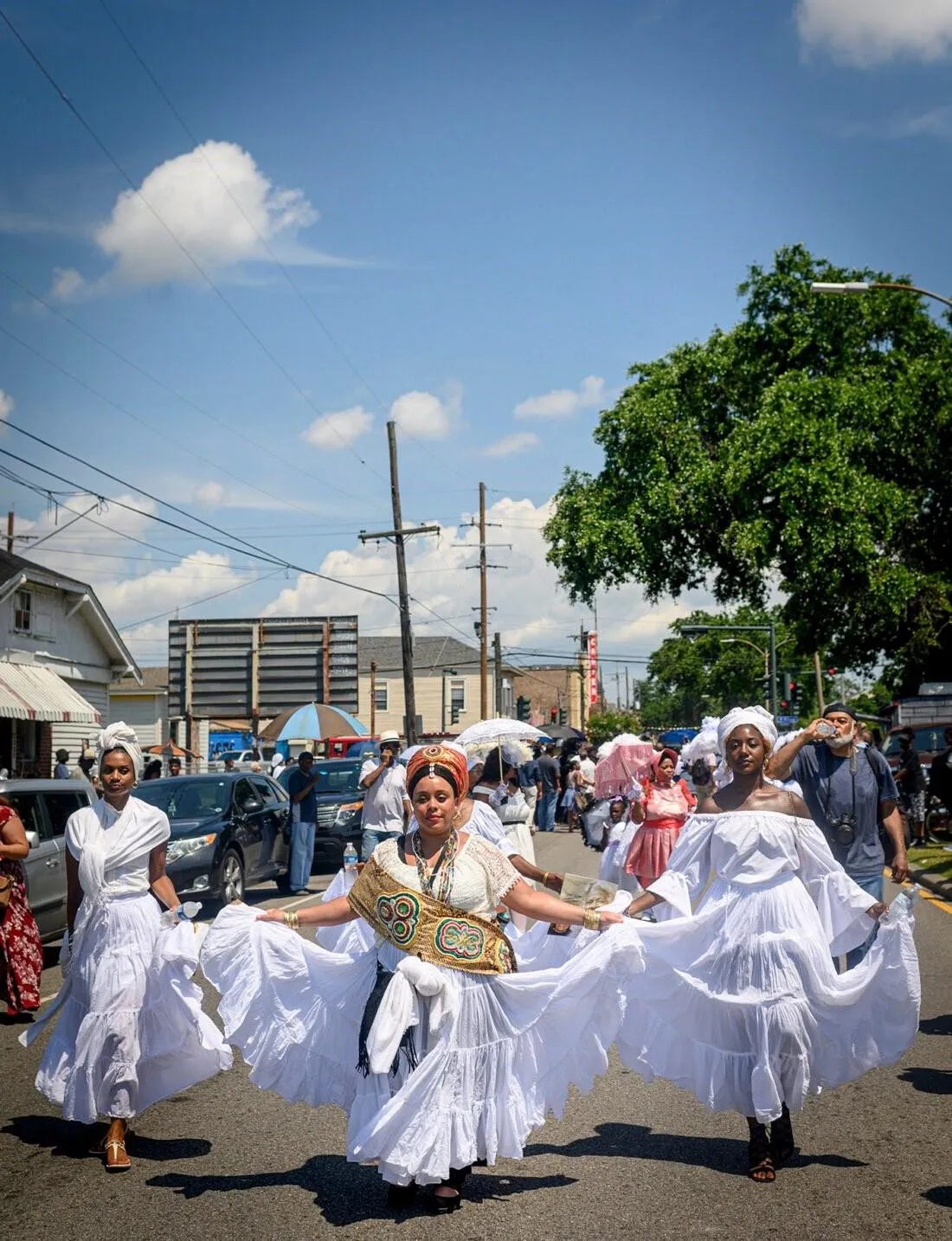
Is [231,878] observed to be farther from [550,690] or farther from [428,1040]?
[550,690]

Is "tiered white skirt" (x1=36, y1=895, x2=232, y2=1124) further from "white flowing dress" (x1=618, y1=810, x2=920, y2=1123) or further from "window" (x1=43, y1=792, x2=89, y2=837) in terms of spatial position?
"window" (x1=43, y1=792, x2=89, y2=837)

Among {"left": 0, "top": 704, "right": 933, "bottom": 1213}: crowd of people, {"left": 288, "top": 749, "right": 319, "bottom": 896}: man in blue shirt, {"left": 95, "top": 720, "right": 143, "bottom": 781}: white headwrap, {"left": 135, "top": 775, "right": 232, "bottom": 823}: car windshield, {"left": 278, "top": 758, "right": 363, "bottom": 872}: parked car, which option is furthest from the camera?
{"left": 278, "top": 758, "right": 363, "bottom": 872}: parked car

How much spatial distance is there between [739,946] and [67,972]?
10.1 feet

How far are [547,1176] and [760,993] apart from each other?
115 cm

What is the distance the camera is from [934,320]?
1291 inches

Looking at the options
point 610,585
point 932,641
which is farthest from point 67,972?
point 932,641

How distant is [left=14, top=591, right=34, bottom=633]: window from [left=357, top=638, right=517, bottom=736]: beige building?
62815mm

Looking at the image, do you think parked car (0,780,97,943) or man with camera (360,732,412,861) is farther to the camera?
man with camera (360,732,412,861)

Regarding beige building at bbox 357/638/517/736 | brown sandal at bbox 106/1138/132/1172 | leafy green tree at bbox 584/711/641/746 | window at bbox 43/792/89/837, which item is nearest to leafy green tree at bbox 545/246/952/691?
window at bbox 43/792/89/837

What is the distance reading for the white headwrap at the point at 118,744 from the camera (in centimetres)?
685

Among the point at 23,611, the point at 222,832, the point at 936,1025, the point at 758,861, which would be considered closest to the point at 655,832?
the point at 936,1025

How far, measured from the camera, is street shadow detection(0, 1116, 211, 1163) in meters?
6.43

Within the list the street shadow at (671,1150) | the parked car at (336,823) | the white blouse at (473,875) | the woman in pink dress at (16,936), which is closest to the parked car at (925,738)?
the parked car at (336,823)

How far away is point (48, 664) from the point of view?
1346 inches
